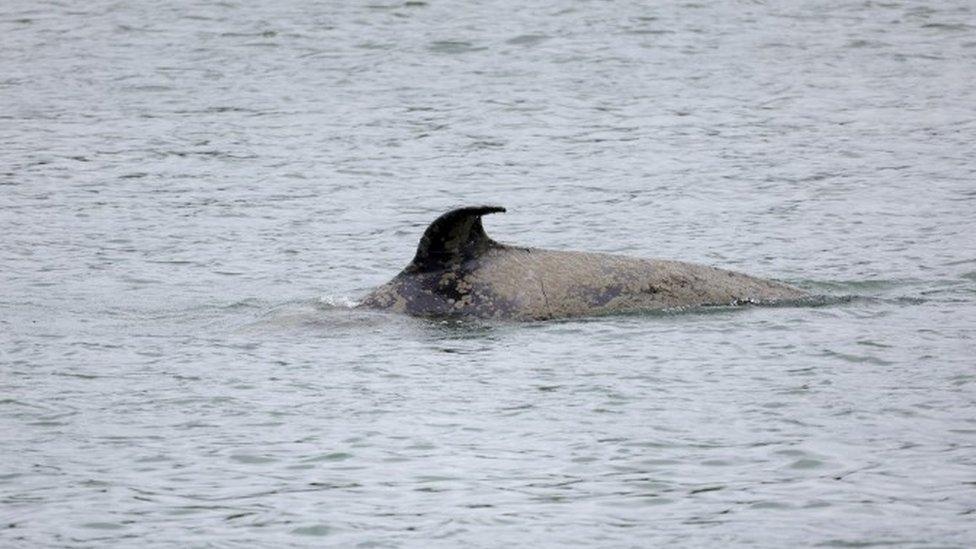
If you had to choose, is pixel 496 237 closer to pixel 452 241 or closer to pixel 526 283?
pixel 526 283

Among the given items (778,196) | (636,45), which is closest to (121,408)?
(778,196)

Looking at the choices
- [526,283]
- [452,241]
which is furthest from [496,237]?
[452,241]

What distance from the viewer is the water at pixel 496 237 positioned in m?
10.8

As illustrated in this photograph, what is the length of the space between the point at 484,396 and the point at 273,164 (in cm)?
1096

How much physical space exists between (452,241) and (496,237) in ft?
16.7

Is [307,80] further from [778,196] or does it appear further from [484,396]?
[484,396]

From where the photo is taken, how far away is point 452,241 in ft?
47.8

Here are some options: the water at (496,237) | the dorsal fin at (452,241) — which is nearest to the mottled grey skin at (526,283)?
the dorsal fin at (452,241)

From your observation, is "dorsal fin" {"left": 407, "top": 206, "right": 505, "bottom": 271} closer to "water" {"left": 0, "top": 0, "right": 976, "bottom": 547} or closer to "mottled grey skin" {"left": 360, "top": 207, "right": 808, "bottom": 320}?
"mottled grey skin" {"left": 360, "top": 207, "right": 808, "bottom": 320}

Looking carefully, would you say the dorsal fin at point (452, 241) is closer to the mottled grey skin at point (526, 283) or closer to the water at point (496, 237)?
the mottled grey skin at point (526, 283)

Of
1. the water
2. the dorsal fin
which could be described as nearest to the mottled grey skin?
the dorsal fin

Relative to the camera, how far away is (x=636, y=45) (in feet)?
97.1

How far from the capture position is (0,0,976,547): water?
1083cm

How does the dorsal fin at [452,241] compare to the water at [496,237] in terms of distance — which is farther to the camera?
the dorsal fin at [452,241]
